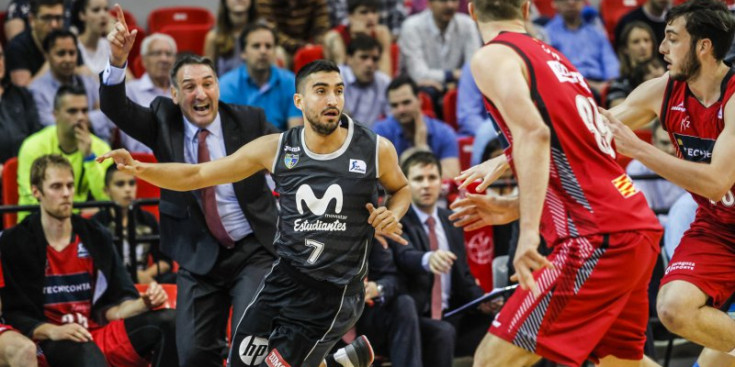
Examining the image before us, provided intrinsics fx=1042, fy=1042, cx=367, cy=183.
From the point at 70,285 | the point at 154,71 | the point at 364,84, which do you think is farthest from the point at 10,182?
the point at 364,84

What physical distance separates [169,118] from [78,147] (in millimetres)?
2473

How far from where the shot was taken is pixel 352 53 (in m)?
10.0

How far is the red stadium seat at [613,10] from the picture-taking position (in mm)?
13312

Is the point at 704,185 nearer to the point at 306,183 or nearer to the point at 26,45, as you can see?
the point at 306,183

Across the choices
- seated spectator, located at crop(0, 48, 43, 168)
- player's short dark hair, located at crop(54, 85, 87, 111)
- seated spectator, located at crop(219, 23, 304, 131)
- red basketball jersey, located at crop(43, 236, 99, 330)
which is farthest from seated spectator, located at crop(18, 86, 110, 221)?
red basketball jersey, located at crop(43, 236, 99, 330)

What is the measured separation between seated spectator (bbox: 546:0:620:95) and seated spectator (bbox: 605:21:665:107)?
75 centimetres

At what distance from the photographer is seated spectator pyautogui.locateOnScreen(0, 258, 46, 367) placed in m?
6.05

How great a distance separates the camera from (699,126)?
5.41m

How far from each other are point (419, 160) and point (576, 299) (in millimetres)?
3241

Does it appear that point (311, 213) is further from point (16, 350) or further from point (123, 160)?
point (16, 350)

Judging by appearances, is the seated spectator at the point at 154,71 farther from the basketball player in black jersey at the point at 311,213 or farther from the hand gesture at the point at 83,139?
the basketball player in black jersey at the point at 311,213

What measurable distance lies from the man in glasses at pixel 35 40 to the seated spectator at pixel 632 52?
5352 millimetres

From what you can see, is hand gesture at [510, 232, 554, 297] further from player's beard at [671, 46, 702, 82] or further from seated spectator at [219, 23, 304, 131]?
seated spectator at [219, 23, 304, 131]

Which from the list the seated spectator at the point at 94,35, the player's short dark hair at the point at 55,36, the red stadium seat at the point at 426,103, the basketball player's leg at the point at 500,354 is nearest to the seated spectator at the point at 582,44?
the red stadium seat at the point at 426,103
